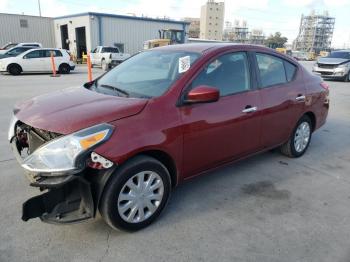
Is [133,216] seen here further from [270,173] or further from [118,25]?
[118,25]

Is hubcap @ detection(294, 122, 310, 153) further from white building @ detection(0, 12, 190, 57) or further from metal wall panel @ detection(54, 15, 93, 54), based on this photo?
metal wall panel @ detection(54, 15, 93, 54)

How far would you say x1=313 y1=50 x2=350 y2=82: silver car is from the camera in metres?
17.1

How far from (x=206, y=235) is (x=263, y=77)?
214 cm

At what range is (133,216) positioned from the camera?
2938 mm

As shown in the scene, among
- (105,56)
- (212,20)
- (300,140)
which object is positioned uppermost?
(212,20)

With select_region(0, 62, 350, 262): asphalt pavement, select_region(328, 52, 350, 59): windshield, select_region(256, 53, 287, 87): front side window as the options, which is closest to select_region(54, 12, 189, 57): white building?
select_region(328, 52, 350, 59): windshield

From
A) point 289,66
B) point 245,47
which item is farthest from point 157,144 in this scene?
point 289,66

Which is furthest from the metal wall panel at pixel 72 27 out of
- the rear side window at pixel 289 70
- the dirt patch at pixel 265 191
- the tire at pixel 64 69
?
the dirt patch at pixel 265 191

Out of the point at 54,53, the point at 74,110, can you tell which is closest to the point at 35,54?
the point at 54,53

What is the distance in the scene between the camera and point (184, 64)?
133 inches

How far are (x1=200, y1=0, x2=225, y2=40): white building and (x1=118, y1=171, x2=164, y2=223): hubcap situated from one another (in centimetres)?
11496

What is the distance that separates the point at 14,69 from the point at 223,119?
54.5 feet

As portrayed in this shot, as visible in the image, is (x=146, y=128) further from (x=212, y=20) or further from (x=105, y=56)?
(x=212, y=20)

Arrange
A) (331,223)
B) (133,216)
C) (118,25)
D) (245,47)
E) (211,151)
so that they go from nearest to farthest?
1. (133,216)
2. (331,223)
3. (211,151)
4. (245,47)
5. (118,25)
